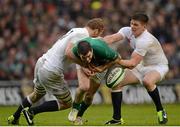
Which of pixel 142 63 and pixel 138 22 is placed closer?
pixel 138 22

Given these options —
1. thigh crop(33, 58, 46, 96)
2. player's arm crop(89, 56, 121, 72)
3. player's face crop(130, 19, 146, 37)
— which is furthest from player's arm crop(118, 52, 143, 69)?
thigh crop(33, 58, 46, 96)

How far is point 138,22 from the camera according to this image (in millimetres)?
14133

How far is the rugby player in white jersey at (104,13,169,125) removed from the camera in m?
13.9

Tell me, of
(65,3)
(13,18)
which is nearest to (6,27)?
(13,18)

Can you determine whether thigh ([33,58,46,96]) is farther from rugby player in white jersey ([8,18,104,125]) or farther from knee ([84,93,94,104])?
knee ([84,93,94,104])

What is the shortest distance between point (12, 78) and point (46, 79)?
10.0 meters

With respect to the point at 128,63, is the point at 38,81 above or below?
below

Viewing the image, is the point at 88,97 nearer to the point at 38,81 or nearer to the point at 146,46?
the point at 38,81

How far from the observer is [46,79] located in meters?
13.4

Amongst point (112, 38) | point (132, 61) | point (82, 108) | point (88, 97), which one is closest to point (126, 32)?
point (112, 38)

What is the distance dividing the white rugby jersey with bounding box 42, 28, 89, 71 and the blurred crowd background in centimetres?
965

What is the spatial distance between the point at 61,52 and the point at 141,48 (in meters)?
1.58

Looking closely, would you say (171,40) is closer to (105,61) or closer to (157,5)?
(157,5)

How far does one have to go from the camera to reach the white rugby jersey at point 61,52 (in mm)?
13266
